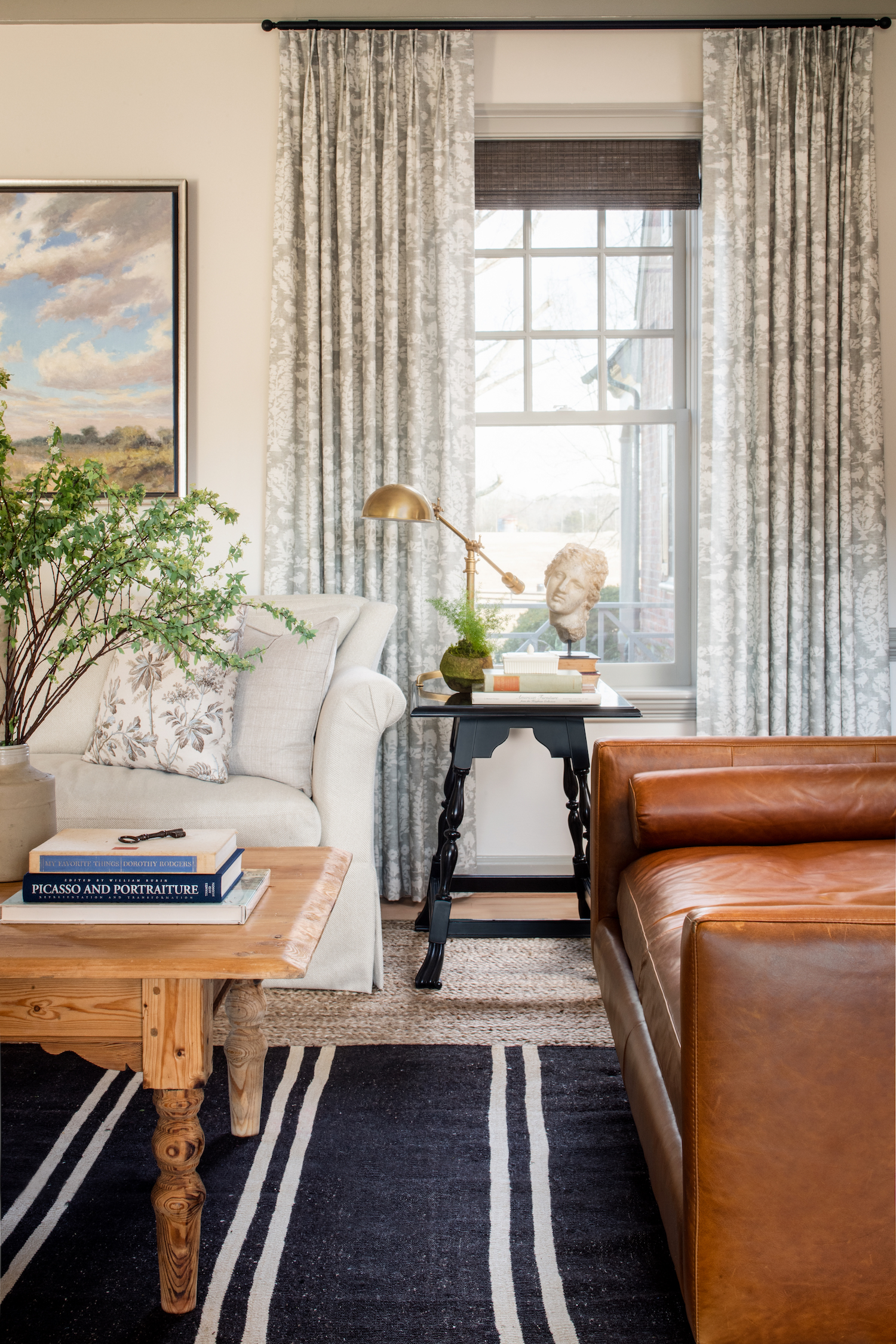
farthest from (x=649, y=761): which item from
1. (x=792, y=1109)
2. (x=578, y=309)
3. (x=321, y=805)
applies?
(x=578, y=309)

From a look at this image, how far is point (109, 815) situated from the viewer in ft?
7.47

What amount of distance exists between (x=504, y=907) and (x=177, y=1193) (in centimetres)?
184

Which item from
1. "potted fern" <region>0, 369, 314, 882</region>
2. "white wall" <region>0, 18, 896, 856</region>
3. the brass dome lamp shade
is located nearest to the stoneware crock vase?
"potted fern" <region>0, 369, 314, 882</region>

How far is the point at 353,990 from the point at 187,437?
1871mm

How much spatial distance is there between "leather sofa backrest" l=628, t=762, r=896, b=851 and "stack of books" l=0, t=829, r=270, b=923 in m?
0.86

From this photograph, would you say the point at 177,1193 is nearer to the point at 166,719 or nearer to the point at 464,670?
the point at 166,719

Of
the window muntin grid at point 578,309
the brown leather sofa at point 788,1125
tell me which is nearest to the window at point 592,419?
the window muntin grid at point 578,309

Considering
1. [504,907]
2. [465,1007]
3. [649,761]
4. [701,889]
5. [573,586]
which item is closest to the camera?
[701,889]

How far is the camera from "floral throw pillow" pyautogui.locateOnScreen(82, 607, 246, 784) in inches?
95.4

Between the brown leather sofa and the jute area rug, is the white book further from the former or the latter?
the brown leather sofa

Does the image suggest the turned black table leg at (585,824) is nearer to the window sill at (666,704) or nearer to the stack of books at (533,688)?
the stack of books at (533,688)

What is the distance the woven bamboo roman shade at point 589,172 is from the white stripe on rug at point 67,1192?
111 inches

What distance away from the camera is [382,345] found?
3.14 metres

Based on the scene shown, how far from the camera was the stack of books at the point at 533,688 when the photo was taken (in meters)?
2.40
